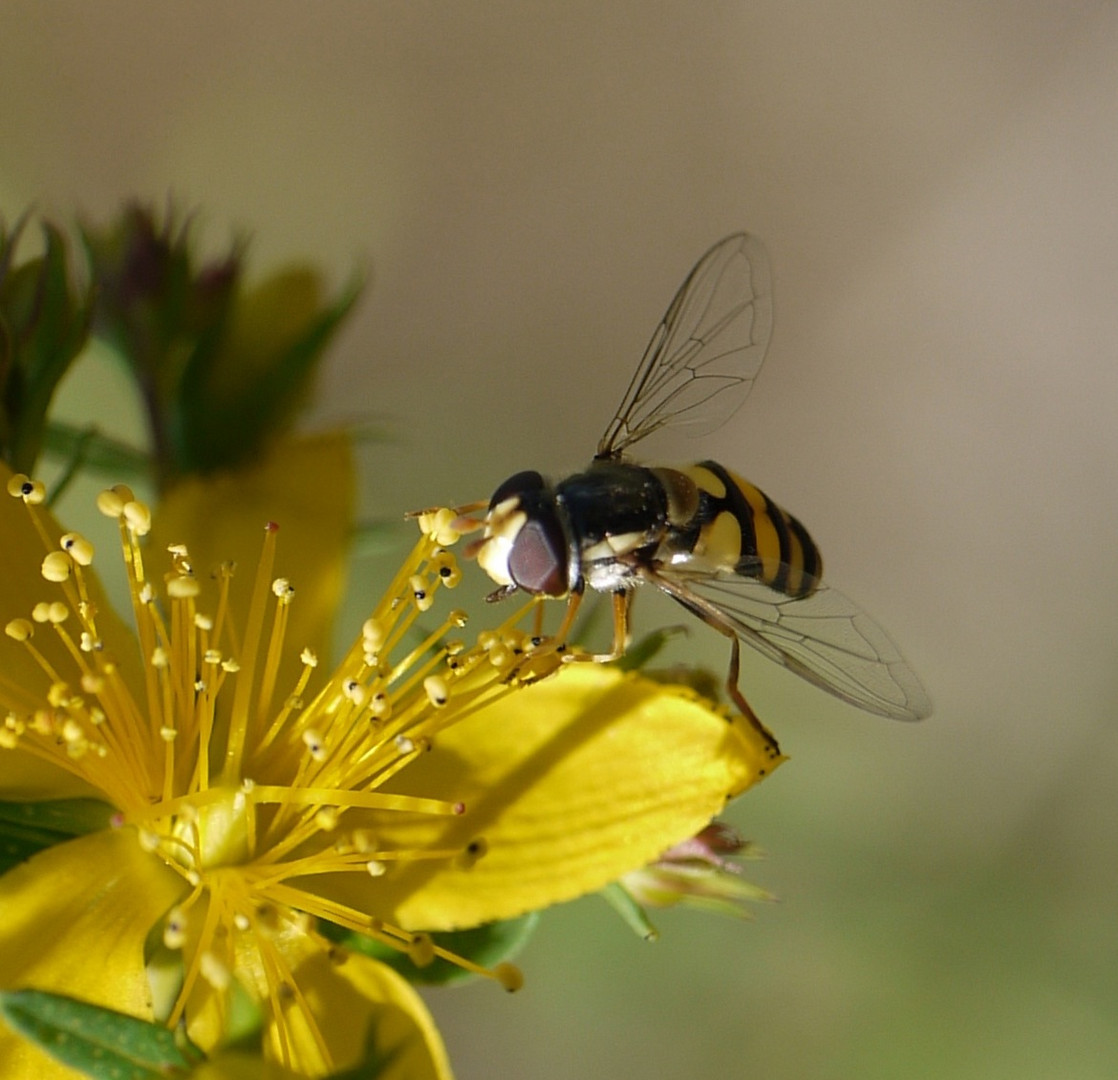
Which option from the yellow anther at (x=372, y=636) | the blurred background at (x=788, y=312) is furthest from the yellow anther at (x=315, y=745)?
the blurred background at (x=788, y=312)

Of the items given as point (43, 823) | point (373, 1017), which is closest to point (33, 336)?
point (43, 823)

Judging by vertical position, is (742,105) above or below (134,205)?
above

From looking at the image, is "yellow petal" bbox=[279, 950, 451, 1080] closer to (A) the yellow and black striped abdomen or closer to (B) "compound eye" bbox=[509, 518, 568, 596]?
(B) "compound eye" bbox=[509, 518, 568, 596]

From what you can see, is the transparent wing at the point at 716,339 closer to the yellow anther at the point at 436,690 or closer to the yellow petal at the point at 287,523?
the yellow petal at the point at 287,523

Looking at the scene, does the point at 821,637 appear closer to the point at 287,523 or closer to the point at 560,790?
the point at 560,790

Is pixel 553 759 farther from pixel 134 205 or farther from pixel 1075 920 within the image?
pixel 1075 920

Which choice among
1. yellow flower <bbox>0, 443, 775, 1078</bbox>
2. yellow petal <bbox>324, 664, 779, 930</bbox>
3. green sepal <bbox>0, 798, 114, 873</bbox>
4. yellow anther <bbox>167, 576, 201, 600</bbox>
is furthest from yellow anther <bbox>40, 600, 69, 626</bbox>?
yellow petal <bbox>324, 664, 779, 930</bbox>

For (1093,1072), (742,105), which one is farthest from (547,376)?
(1093,1072)

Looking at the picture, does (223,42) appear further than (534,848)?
Yes
